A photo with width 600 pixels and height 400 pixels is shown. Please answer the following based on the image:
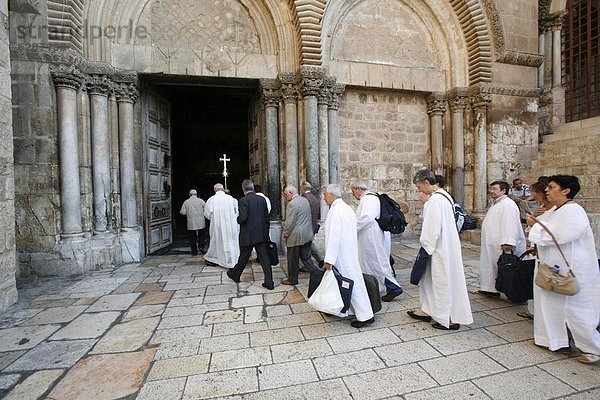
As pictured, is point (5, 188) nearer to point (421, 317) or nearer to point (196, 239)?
point (196, 239)

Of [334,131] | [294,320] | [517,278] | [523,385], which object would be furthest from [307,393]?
[334,131]

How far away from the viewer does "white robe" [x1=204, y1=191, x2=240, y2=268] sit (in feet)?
19.5

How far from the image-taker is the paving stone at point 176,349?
2732 millimetres

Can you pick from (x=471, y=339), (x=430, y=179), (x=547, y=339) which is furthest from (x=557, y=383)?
(x=430, y=179)

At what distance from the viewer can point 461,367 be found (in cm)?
246

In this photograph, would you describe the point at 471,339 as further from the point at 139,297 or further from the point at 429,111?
the point at 429,111

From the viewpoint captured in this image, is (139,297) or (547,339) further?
(139,297)

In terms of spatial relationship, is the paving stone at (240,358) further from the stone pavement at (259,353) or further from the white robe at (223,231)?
the white robe at (223,231)

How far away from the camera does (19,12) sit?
545cm

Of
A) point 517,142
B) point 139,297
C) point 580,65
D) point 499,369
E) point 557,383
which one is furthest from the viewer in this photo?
point 580,65

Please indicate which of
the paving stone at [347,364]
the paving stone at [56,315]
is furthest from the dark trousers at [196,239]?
the paving stone at [347,364]

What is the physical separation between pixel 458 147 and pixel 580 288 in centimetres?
640

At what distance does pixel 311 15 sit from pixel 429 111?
3988 millimetres

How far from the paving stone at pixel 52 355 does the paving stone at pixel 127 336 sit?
13cm
